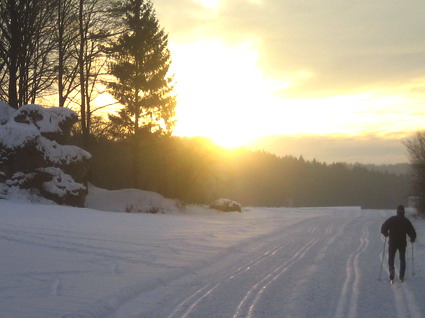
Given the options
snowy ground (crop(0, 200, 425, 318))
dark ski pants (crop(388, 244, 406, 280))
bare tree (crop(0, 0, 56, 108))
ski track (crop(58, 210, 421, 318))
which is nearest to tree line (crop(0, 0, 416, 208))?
bare tree (crop(0, 0, 56, 108))

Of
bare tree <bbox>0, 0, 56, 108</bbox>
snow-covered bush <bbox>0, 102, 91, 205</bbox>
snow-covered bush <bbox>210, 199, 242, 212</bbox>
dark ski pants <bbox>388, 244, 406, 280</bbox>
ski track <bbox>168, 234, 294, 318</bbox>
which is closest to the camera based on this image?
ski track <bbox>168, 234, 294, 318</bbox>

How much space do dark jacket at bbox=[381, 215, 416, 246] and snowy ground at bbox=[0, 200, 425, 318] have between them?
844 millimetres

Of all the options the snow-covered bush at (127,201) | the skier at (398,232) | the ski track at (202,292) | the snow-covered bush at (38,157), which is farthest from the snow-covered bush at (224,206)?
the skier at (398,232)

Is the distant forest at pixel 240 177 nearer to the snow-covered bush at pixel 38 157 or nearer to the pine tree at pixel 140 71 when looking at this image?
the pine tree at pixel 140 71

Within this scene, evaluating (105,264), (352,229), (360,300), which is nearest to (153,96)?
(352,229)

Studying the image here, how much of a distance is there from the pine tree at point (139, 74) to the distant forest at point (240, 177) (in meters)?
1.15

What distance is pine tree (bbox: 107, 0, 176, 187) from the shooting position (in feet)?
106

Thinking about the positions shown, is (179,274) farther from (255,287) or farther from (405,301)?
(405,301)

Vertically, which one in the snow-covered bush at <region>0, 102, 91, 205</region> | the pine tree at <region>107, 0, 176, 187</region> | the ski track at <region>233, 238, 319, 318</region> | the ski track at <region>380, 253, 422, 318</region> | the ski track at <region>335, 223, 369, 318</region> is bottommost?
the ski track at <region>380, 253, 422, 318</region>

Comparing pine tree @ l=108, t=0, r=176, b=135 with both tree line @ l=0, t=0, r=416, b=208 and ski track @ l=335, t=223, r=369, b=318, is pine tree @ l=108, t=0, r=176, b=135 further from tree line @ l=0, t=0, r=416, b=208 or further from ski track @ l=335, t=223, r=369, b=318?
ski track @ l=335, t=223, r=369, b=318

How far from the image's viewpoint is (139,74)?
3253cm

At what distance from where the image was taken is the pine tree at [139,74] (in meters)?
32.3

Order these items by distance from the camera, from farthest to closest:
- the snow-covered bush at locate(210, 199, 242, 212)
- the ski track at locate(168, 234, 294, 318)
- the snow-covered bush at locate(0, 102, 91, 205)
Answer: the snow-covered bush at locate(210, 199, 242, 212)
the snow-covered bush at locate(0, 102, 91, 205)
the ski track at locate(168, 234, 294, 318)

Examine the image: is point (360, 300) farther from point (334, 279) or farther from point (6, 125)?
point (6, 125)
